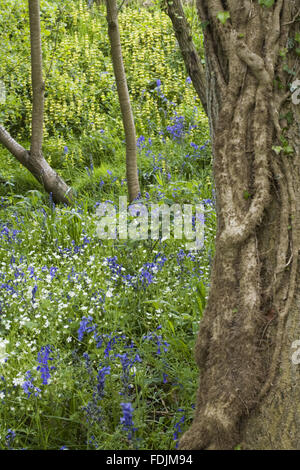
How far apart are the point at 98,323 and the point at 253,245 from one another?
141cm

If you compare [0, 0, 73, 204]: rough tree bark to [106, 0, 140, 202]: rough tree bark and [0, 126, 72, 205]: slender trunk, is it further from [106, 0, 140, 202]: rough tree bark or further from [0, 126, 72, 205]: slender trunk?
[106, 0, 140, 202]: rough tree bark

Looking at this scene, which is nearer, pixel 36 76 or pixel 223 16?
pixel 223 16

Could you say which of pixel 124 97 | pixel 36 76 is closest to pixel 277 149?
pixel 124 97

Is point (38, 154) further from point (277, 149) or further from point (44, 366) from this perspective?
point (277, 149)

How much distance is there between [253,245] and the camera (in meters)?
2.14

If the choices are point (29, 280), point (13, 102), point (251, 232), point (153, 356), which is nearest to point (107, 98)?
point (13, 102)

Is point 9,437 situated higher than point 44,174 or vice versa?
point 44,174

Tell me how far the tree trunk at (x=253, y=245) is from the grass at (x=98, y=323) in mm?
406

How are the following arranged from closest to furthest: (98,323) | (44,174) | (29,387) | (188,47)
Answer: (29,387)
(98,323)
(188,47)
(44,174)

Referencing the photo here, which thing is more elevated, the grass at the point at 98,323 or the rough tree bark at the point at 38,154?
the rough tree bark at the point at 38,154

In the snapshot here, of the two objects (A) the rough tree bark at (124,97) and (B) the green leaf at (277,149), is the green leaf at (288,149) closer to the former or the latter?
(B) the green leaf at (277,149)

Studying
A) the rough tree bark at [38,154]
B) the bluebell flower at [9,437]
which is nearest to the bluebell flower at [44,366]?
the bluebell flower at [9,437]

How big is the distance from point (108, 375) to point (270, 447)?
37.3 inches

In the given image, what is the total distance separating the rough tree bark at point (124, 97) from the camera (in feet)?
15.1
